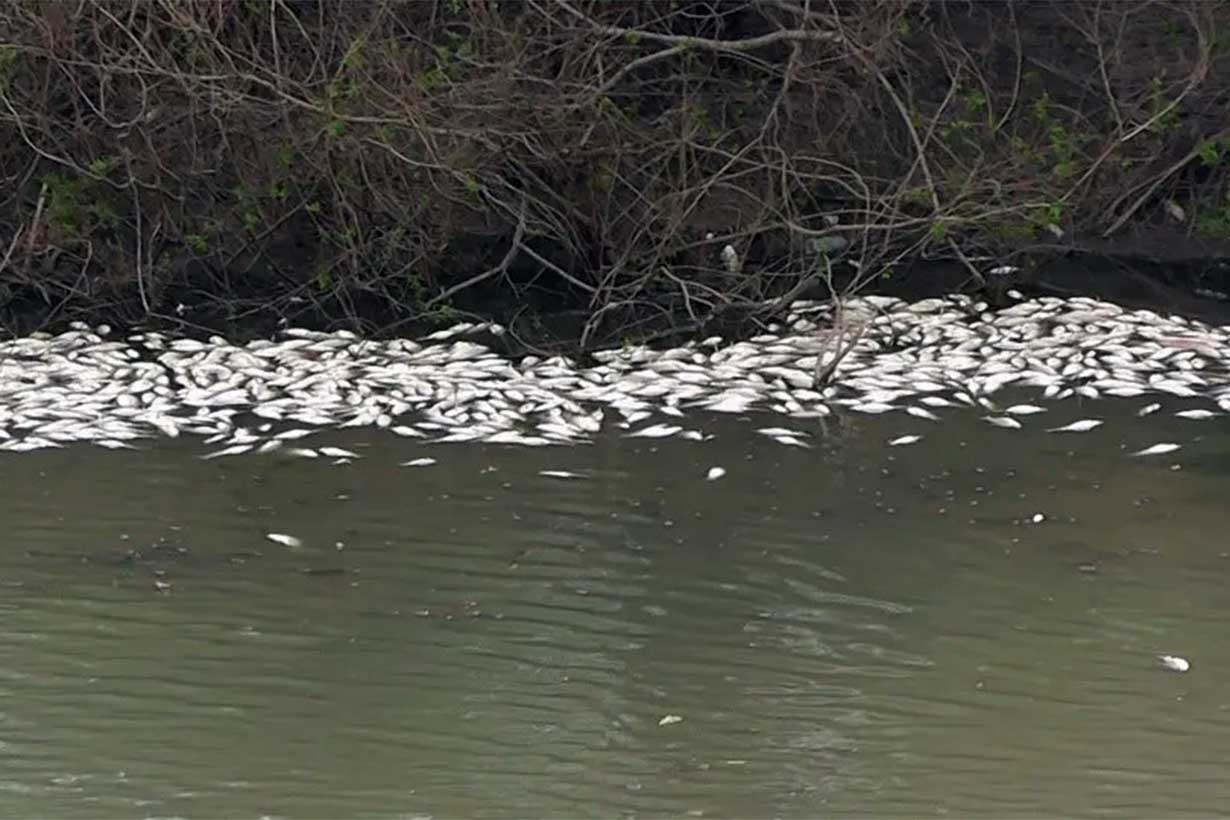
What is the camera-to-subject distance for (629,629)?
6.87 m

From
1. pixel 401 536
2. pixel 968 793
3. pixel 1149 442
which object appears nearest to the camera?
pixel 968 793

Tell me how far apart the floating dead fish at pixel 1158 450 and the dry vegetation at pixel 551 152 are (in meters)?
2.68

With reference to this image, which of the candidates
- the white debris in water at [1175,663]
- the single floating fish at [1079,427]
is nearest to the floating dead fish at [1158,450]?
the single floating fish at [1079,427]

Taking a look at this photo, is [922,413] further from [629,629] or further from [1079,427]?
[629,629]

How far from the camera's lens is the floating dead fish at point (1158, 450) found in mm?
8875

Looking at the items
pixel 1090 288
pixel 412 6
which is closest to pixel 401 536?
pixel 412 6

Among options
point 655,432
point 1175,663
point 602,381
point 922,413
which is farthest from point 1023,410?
point 1175,663

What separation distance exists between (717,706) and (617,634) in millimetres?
749

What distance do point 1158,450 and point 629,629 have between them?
3285 mm

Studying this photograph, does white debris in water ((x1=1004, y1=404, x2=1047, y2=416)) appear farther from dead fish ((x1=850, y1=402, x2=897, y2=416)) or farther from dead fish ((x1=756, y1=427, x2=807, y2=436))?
dead fish ((x1=756, y1=427, x2=807, y2=436))

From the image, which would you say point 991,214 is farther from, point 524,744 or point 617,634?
point 524,744

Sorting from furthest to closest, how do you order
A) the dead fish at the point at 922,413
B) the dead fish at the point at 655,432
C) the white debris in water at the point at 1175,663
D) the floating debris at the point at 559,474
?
the dead fish at the point at 922,413 < the dead fish at the point at 655,432 < the floating debris at the point at 559,474 < the white debris in water at the point at 1175,663

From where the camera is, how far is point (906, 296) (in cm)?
1217

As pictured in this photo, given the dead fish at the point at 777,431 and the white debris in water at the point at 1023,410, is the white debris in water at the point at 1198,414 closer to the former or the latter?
the white debris in water at the point at 1023,410
